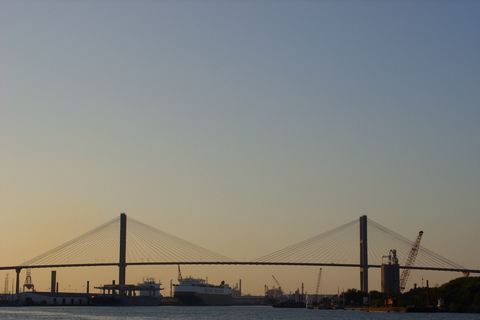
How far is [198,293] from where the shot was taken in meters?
173

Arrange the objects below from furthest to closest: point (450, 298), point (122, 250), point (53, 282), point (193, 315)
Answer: point (53, 282)
point (122, 250)
point (450, 298)
point (193, 315)

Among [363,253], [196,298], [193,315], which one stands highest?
[363,253]

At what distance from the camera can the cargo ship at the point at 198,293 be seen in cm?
17175

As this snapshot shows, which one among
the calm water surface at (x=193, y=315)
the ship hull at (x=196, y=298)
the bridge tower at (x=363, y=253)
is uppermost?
the bridge tower at (x=363, y=253)

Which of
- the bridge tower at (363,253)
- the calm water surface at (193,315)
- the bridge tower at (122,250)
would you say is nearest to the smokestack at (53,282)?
the bridge tower at (122,250)

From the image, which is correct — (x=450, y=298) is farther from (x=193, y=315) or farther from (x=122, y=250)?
(x=122, y=250)

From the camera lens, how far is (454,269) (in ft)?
466

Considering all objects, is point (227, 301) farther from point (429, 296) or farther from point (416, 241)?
point (429, 296)

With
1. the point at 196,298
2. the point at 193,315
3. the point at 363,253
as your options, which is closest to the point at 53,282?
the point at 196,298

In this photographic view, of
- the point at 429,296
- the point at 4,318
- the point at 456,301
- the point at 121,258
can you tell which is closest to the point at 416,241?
the point at 429,296

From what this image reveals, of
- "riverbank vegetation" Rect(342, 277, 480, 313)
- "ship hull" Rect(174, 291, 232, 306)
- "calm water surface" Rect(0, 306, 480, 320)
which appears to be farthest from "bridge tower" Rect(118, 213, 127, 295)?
"riverbank vegetation" Rect(342, 277, 480, 313)

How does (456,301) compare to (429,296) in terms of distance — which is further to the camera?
(429,296)

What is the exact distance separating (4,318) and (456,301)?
58.5 m

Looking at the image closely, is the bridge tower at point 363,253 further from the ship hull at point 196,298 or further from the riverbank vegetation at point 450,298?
the ship hull at point 196,298
